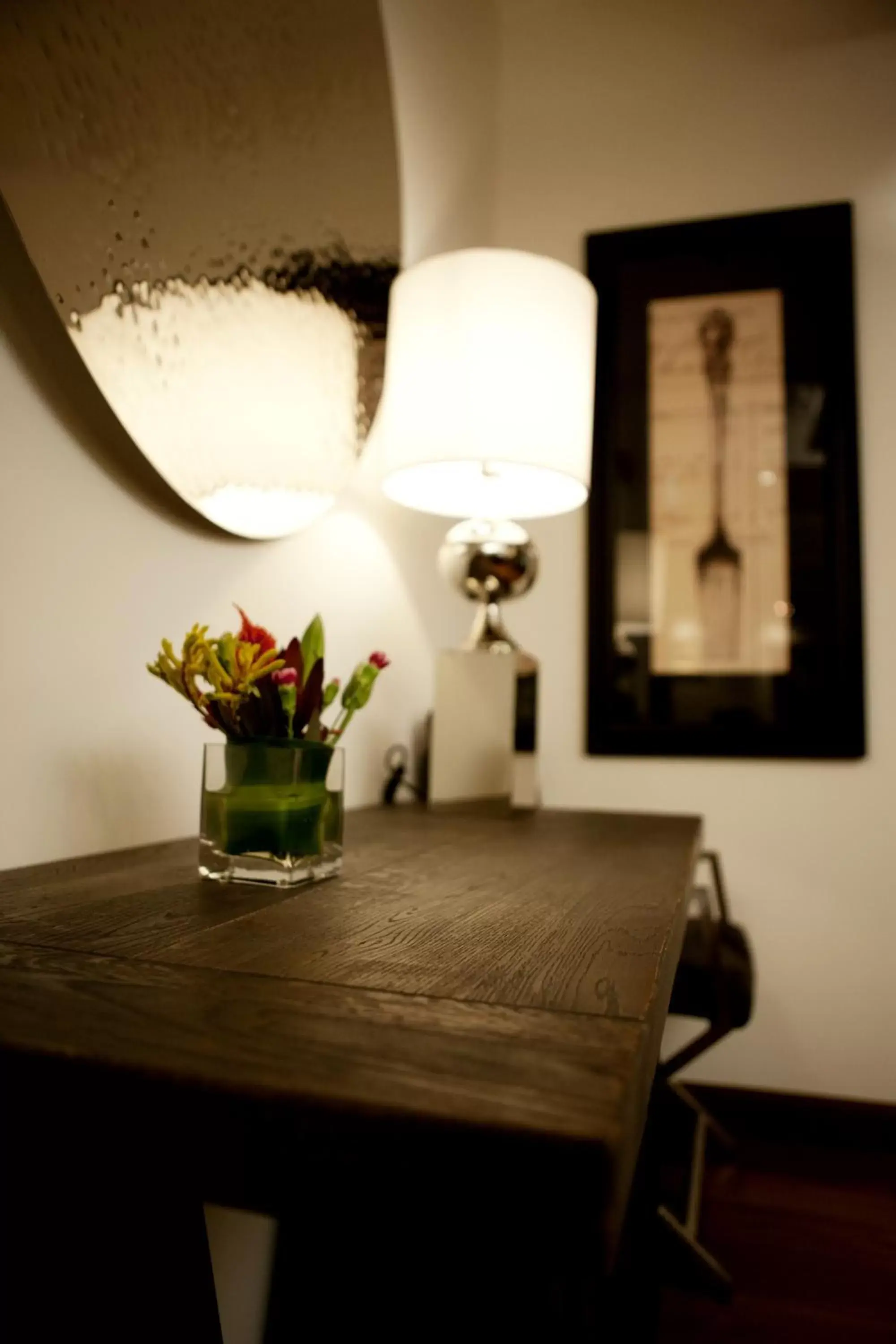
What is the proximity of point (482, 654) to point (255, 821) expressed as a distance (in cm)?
92

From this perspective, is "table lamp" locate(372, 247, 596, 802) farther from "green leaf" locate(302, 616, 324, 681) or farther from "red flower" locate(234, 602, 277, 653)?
"red flower" locate(234, 602, 277, 653)

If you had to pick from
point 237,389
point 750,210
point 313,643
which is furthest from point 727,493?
point 313,643

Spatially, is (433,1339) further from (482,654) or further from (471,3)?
(471,3)

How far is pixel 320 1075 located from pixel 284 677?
512 millimetres

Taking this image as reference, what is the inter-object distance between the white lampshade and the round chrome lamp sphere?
0.40 metres

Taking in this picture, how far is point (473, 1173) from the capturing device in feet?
1.06

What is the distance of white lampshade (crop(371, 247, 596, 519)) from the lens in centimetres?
128

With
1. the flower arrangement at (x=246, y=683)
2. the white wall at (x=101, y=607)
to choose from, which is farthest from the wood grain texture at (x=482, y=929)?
the white wall at (x=101, y=607)

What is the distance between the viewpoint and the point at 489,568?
182 cm

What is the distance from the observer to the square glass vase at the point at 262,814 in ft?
2.63

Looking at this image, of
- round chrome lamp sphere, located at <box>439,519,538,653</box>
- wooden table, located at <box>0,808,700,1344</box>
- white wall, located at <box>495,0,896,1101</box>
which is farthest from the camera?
white wall, located at <box>495,0,896,1101</box>

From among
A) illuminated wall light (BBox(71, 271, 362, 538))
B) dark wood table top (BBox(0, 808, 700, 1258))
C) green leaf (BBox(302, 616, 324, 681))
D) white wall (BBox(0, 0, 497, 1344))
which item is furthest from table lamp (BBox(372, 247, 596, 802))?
dark wood table top (BBox(0, 808, 700, 1258))

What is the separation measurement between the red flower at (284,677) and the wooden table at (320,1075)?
0.19 m

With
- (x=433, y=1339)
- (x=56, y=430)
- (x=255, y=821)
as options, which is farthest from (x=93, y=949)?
(x=433, y=1339)
